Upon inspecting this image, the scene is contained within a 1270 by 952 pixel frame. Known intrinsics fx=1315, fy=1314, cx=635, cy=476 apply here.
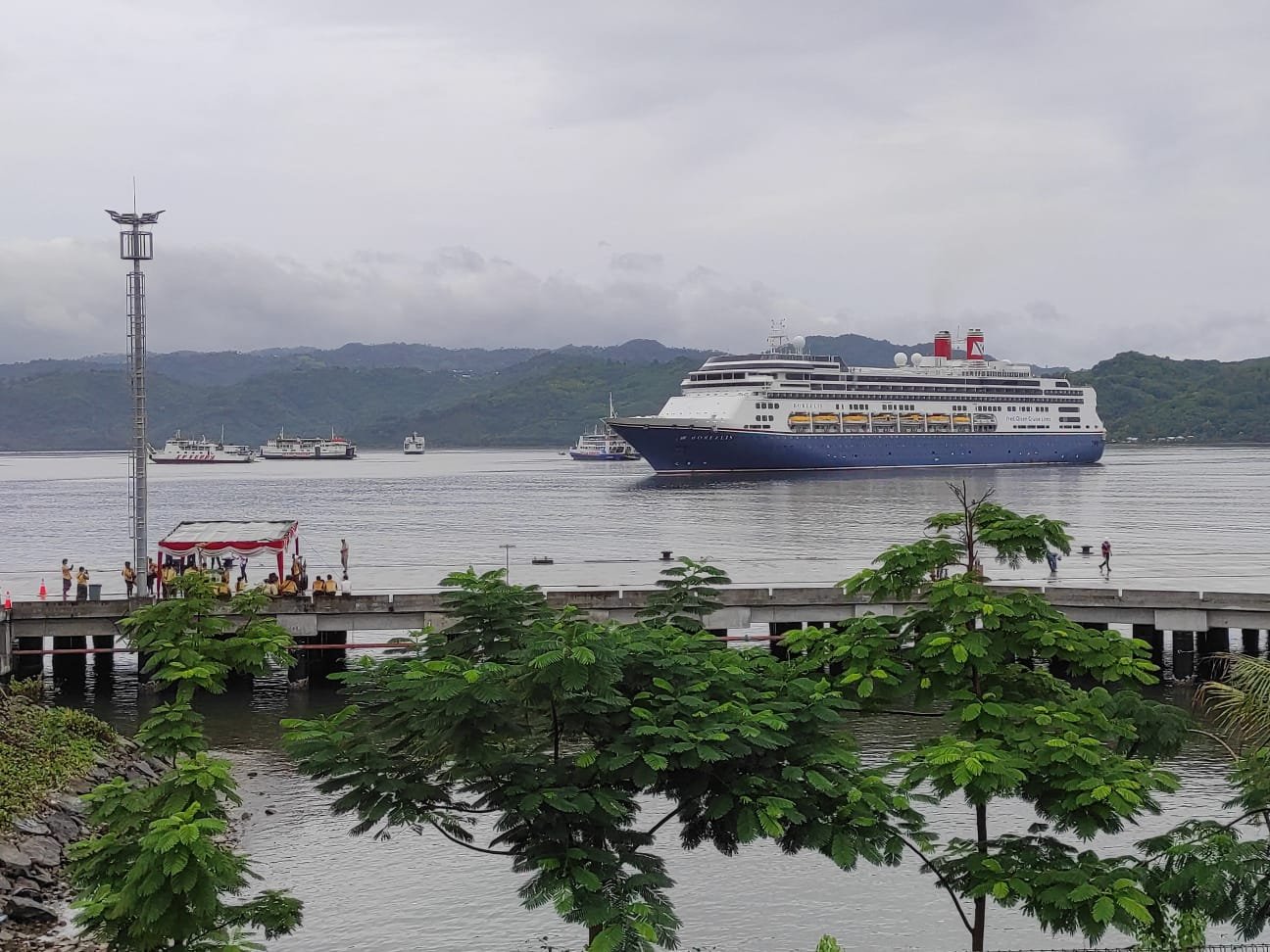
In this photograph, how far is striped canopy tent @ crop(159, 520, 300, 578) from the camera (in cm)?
3450

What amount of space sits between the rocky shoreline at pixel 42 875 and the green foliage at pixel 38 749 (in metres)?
0.22

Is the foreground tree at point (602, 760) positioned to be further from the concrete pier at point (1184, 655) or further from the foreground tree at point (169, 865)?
the concrete pier at point (1184, 655)

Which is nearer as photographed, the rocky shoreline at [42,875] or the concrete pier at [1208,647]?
the rocky shoreline at [42,875]

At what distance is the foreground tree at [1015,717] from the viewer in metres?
11.7

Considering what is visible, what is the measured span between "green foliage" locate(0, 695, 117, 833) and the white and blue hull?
9578cm

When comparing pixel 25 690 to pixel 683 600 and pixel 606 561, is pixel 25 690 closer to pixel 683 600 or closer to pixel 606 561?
pixel 683 600

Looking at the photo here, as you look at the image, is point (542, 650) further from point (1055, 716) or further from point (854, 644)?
point (1055, 716)

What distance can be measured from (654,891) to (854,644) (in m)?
3.43

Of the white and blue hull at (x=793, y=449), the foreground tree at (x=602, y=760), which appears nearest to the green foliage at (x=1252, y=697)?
the foreground tree at (x=602, y=760)

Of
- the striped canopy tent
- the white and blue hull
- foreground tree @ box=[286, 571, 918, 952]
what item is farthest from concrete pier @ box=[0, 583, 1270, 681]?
the white and blue hull

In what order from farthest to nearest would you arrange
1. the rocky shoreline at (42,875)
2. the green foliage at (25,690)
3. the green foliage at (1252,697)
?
the green foliage at (25,690) → the rocky shoreline at (42,875) → the green foliage at (1252,697)

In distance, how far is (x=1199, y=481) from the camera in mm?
120938

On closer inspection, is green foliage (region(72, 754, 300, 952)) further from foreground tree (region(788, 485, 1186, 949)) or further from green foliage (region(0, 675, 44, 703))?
green foliage (region(0, 675, 44, 703))

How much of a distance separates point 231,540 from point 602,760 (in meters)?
25.1
